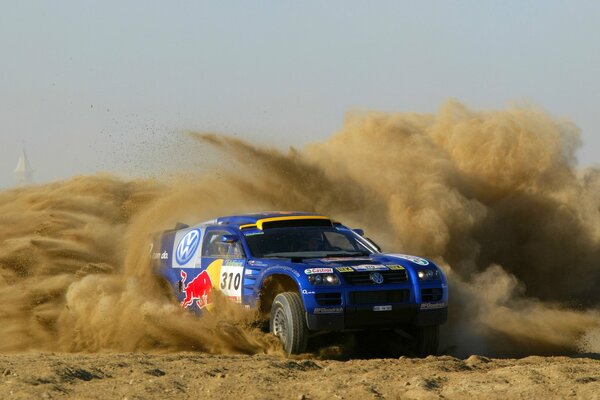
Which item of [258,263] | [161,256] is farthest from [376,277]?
[161,256]

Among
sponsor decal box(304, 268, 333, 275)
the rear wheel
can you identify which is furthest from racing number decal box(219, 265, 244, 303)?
the rear wheel

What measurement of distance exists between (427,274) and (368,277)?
2.15 feet

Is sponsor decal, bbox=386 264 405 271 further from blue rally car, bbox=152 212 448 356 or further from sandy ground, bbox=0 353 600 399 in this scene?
sandy ground, bbox=0 353 600 399

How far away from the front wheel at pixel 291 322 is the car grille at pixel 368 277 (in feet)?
1.74

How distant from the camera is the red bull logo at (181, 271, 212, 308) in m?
11.1

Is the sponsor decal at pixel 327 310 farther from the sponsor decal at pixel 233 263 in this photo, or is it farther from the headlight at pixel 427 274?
the sponsor decal at pixel 233 263

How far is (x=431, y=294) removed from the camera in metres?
9.92

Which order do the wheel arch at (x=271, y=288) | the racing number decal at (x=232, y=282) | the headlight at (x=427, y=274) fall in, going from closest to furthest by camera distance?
the headlight at (x=427, y=274), the wheel arch at (x=271, y=288), the racing number decal at (x=232, y=282)

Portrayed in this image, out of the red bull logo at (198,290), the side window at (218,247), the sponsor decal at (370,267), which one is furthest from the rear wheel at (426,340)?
the red bull logo at (198,290)

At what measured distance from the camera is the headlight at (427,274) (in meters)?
9.95

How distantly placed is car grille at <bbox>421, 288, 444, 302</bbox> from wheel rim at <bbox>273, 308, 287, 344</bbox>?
1.38 m

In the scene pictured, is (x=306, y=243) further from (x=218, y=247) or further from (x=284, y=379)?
(x=284, y=379)

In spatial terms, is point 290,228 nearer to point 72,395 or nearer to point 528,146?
point 72,395

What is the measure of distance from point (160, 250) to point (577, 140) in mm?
9150
